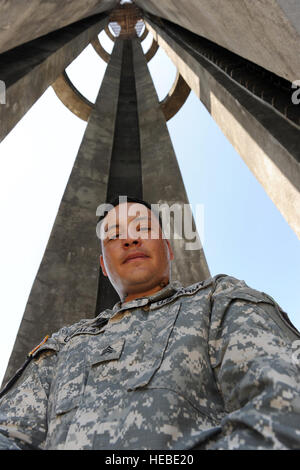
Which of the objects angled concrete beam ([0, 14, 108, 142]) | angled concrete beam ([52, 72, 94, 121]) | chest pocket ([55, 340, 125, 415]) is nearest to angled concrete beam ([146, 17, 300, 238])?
chest pocket ([55, 340, 125, 415])

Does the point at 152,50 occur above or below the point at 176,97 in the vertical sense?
above

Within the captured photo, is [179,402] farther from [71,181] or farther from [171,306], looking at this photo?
[71,181]

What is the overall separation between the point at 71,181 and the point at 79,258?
163 centimetres

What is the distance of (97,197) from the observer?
576 centimetres

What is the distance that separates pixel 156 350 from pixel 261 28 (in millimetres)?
2211

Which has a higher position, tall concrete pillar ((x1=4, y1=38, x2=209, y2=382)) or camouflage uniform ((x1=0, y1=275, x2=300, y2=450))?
tall concrete pillar ((x1=4, y1=38, x2=209, y2=382))

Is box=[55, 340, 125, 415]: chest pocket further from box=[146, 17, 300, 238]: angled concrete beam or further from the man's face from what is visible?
box=[146, 17, 300, 238]: angled concrete beam

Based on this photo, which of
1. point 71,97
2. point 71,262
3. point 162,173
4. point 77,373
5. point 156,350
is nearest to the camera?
point 156,350

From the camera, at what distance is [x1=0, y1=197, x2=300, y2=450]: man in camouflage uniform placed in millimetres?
1003

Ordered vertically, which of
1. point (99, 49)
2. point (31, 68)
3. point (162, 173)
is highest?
point (99, 49)

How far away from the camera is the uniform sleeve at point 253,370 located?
0.91 metres

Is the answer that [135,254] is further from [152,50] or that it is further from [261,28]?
[152,50]

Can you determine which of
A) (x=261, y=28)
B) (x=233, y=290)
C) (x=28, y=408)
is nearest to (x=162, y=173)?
(x=261, y=28)
